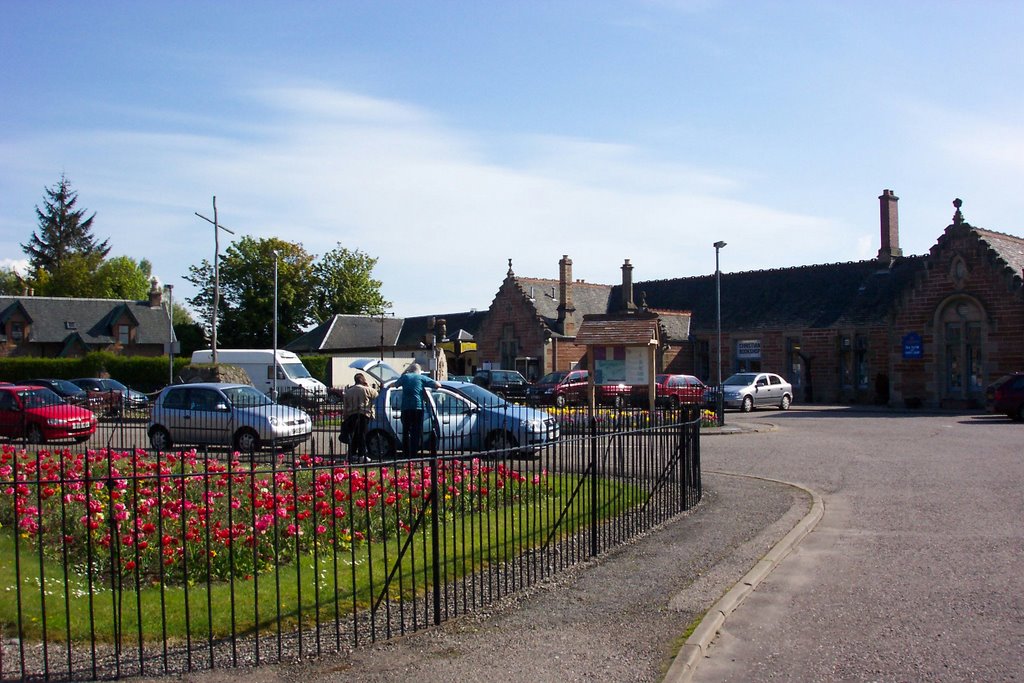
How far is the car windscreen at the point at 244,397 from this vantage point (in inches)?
825

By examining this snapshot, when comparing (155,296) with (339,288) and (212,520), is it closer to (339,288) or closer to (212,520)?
(339,288)

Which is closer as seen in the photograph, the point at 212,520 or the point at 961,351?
the point at 212,520

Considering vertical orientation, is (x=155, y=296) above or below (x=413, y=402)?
above

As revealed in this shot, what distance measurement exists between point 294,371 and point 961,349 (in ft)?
91.0

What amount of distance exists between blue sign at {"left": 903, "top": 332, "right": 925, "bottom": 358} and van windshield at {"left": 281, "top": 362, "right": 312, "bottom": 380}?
25576 millimetres

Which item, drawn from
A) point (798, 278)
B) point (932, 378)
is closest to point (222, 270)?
point (798, 278)

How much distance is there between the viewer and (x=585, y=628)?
7074 mm

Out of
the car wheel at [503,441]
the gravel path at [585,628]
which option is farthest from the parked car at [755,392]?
the gravel path at [585,628]

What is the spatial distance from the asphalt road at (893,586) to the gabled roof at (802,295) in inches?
1119

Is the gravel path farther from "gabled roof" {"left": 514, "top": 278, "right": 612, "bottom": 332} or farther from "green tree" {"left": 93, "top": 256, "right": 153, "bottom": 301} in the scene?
"green tree" {"left": 93, "top": 256, "right": 153, "bottom": 301}

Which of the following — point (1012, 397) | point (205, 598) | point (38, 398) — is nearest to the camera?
point (205, 598)

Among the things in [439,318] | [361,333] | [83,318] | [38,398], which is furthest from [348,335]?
[38,398]

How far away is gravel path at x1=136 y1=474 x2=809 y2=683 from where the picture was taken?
19.8 feet

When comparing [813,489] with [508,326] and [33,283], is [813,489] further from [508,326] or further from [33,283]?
[33,283]
